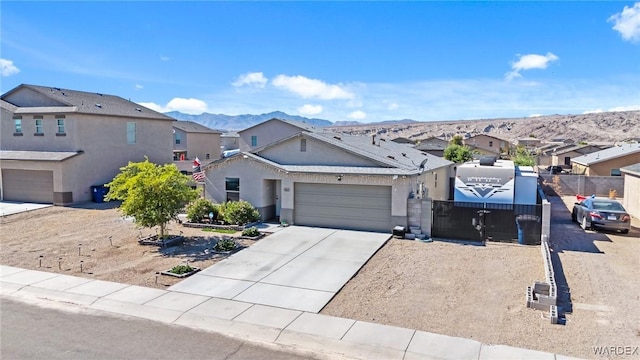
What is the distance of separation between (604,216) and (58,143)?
30187 mm

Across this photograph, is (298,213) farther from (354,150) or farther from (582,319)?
(582,319)

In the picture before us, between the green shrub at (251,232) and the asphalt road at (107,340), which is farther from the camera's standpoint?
the green shrub at (251,232)

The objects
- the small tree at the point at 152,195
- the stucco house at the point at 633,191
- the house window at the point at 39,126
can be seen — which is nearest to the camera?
the small tree at the point at 152,195

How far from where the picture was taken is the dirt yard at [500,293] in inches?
387

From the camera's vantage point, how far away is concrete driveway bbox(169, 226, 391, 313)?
1229 centimetres

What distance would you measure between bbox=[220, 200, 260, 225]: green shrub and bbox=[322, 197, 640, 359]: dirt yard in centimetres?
679

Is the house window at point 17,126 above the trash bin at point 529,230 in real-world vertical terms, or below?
above

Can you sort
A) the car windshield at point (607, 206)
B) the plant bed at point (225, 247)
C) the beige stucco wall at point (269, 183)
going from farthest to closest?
the car windshield at point (607, 206) → the beige stucco wall at point (269, 183) → the plant bed at point (225, 247)

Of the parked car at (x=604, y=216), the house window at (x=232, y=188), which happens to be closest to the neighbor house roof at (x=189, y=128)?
the house window at (x=232, y=188)

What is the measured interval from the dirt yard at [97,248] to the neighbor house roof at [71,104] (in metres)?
7.80

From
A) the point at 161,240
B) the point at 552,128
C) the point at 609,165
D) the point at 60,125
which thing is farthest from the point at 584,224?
the point at 552,128

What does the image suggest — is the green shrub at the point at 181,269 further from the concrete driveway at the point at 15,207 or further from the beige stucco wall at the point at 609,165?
the beige stucco wall at the point at 609,165

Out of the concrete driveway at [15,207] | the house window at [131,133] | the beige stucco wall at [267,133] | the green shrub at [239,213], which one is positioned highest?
the beige stucco wall at [267,133]

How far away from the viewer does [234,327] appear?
10.3 metres
